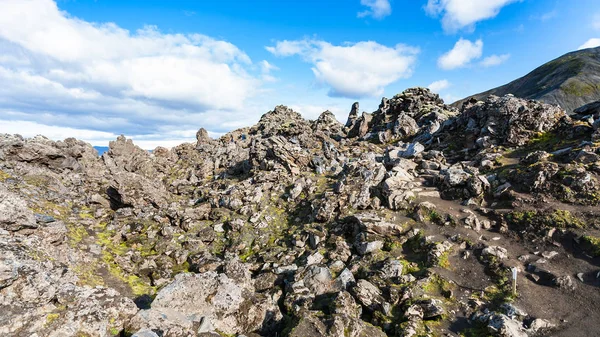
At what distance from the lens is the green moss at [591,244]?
1678 centimetres

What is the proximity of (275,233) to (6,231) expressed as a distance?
16974mm

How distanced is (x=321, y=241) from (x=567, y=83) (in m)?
138

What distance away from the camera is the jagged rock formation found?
41.8ft

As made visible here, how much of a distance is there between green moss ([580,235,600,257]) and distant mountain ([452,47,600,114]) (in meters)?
98.8

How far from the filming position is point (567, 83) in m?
110

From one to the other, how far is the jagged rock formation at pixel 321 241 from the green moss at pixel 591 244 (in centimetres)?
→ 10

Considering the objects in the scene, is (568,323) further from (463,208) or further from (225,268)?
(225,268)

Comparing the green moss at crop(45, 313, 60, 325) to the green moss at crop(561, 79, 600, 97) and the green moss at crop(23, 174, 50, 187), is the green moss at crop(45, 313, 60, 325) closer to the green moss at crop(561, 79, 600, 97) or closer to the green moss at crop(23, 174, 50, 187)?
the green moss at crop(23, 174, 50, 187)

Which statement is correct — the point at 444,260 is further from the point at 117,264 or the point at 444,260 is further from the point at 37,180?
the point at 37,180

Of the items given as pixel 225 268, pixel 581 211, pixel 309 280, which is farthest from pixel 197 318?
pixel 581 211

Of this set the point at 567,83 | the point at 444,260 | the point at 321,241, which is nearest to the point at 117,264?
the point at 321,241

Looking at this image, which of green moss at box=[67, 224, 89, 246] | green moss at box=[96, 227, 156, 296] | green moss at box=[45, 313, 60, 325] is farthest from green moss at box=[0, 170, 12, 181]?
green moss at box=[45, 313, 60, 325]

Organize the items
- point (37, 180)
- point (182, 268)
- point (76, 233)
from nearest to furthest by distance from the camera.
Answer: point (182, 268) → point (76, 233) → point (37, 180)

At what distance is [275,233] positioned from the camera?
84.1 ft
